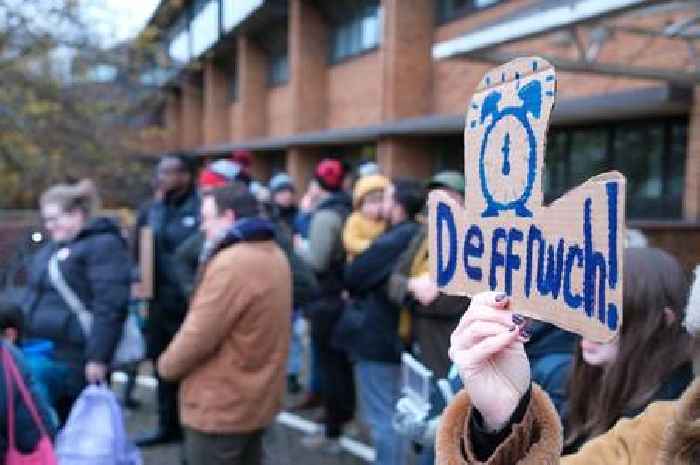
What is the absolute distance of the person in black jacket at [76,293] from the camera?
3707 millimetres

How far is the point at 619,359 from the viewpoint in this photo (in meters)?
1.83

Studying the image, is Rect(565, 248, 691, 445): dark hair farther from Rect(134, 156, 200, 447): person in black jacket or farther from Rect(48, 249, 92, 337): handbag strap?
Rect(134, 156, 200, 447): person in black jacket

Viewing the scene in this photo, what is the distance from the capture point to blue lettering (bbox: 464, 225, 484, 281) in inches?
57.9

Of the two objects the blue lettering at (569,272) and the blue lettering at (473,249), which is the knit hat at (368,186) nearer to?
the blue lettering at (473,249)

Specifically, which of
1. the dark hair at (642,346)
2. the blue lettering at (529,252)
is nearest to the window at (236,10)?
the dark hair at (642,346)

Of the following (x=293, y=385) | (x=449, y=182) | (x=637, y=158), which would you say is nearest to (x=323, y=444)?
(x=293, y=385)

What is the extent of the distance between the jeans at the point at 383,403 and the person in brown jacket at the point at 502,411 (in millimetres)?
2687

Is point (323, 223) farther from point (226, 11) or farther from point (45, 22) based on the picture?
point (226, 11)

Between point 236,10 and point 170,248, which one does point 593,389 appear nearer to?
point 170,248

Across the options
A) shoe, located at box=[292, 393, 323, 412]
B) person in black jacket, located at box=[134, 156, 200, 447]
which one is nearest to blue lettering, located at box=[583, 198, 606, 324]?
person in black jacket, located at box=[134, 156, 200, 447]

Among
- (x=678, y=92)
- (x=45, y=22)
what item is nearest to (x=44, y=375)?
(x=678, y=92)

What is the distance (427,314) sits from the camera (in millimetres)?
3285

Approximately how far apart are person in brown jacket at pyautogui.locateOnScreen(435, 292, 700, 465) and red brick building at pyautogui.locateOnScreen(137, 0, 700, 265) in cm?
257

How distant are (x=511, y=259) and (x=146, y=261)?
3853 millimetres
